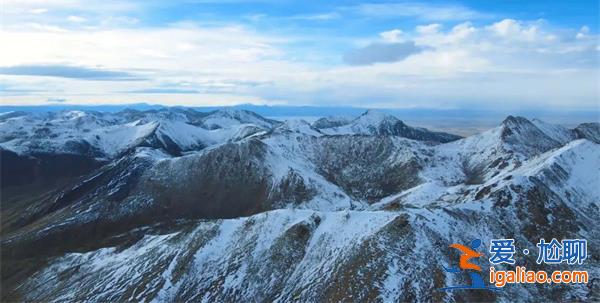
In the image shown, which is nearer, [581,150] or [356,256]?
[356,256]

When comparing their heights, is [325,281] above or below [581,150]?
below

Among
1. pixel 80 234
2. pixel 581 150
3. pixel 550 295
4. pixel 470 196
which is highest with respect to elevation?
pixel 581 150

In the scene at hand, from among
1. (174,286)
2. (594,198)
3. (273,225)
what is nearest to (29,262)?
(174,286)

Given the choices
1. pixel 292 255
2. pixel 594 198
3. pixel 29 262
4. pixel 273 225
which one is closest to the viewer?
pixel 292 255

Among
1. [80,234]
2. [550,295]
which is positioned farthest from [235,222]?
[80,234]

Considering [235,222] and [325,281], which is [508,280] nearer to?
[325,281]

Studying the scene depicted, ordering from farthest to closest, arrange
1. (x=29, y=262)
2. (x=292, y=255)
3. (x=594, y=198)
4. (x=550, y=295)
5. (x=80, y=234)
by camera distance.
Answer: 1. (x=80, y=234)
2. (x=29, y=262)
3. (x=594, y=198)
4. (x=292, y=255)
5. (x=550, y=295)
